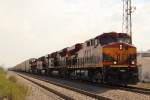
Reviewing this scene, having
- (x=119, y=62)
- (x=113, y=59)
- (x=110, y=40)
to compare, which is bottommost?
(x=119, y=62)

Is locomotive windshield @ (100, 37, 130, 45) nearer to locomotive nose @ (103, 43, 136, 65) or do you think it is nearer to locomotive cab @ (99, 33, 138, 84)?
locomotive cab @ (99, 33, 138, 84)

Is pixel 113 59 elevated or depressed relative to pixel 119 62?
elevated

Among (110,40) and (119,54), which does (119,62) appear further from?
(110,40)

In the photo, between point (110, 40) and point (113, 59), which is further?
point (110, 40)

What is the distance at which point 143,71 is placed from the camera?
127 ft

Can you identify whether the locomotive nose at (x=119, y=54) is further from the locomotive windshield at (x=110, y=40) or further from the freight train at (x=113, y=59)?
the locomotive windshield at (x=110, y=40)

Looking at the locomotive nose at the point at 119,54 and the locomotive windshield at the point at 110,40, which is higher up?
the locomotive windshield at the point at 110,40

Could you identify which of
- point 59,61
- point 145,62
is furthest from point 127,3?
point 59,61

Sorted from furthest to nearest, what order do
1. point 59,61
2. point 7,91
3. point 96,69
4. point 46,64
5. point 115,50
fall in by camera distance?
point 46,64 < point 59,61 < point 96,69 < point 115,50 < point 7,91

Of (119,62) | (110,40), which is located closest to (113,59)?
(119,62)

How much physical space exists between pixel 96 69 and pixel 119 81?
2.45m

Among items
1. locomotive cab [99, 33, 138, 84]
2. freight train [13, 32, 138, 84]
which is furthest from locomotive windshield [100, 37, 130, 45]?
locomotive cab [99, 33, 138, 84]

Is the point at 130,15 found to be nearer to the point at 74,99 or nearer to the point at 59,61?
the point at 59,61

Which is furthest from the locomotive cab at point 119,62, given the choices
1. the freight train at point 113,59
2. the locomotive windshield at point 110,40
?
the locomotive windshield at point 110,40
